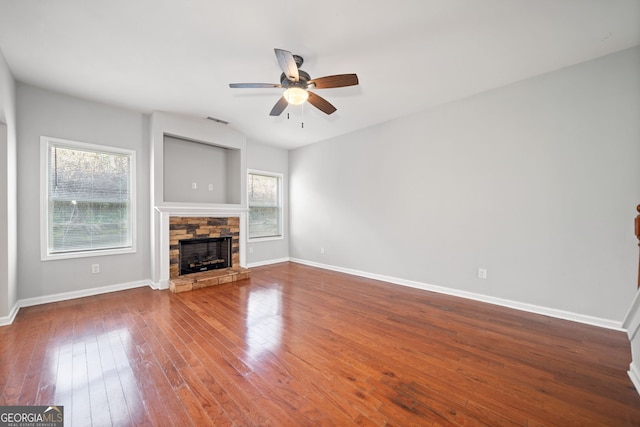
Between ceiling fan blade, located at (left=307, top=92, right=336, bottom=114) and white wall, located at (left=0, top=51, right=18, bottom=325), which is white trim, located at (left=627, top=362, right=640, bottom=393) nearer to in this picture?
ceiling fan blade, located at (left=307, top=92, right=336, bottom=114)

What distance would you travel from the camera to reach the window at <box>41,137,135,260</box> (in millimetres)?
3254

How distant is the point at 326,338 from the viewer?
235 centimetres

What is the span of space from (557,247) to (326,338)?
9.24 ft

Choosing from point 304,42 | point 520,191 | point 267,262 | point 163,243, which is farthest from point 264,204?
point 520,191

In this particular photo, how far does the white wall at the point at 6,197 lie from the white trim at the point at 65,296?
0.9 inches

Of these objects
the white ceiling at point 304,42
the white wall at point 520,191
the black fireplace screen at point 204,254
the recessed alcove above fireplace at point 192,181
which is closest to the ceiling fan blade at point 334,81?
the white ceiling at point 304,42

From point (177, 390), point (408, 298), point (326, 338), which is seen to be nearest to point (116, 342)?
point (177, 390)

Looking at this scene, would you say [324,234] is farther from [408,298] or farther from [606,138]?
[606,138]

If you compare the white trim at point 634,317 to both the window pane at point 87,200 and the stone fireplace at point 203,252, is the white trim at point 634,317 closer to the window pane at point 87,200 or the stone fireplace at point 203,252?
the stone fireplace at point 203,252

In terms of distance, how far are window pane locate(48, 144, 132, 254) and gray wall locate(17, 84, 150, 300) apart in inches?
6.1

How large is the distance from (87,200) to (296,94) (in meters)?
3.47

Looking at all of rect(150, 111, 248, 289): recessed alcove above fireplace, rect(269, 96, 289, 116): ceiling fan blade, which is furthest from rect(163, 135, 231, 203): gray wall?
rect(269, 96, 289, 116): ceiling fan blade

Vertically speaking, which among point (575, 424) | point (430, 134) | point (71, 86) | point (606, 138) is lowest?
point (575, 424)

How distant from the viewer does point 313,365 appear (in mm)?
1938
